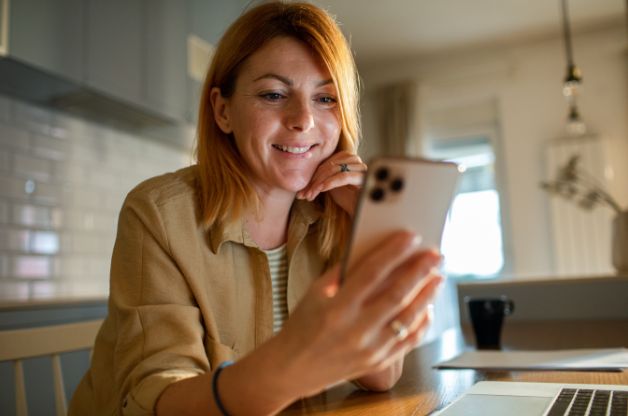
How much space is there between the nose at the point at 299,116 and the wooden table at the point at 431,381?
0.47 meters

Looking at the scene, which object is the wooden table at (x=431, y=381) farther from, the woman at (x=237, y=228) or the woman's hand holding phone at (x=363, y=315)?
the woman's hand holding phone at (x=363, y=315)

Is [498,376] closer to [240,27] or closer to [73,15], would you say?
[240,27]

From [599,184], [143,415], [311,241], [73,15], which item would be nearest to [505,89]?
[599,184]

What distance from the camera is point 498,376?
98cm

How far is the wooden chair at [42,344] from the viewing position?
1026 mm

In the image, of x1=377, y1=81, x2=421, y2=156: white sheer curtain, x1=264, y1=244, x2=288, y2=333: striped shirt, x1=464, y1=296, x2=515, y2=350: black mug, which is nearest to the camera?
x1=264, y1=244, x2=288, y2=333: striped shirt

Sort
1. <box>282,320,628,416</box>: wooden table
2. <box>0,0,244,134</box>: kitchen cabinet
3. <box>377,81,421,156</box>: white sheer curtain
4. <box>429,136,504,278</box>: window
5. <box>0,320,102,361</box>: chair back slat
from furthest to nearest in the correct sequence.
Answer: <box>377,81,421,156</box>: white sheer curtain
<box>429,136,504,278</box>: window
<box>0,0,244,134</box>: kitchen cabinet
<box>0,320,102,361</box>: chair back slat
<box>282,320,628,416</box>: wooden table

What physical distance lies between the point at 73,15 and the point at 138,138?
0.97 m

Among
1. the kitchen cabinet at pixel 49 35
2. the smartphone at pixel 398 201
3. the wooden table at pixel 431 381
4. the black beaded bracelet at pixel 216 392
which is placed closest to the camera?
the smartphone at pixel 398 201

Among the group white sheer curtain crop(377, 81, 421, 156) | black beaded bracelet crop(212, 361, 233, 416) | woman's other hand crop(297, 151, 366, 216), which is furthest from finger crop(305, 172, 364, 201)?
white sheer curtain crop(377, 81, 421, 156)

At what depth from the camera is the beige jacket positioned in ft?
2.71

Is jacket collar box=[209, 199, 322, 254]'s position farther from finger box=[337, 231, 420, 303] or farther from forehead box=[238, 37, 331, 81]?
finger box=[337, 231, 420, 303]

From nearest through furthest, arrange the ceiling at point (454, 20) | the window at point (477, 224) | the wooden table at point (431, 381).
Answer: the wooden table at point (431, 381)
the ceiling at point (454, 20)
the window at point (477, 224)

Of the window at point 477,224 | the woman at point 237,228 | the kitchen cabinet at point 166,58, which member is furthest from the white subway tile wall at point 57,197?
the window at point 477,224
